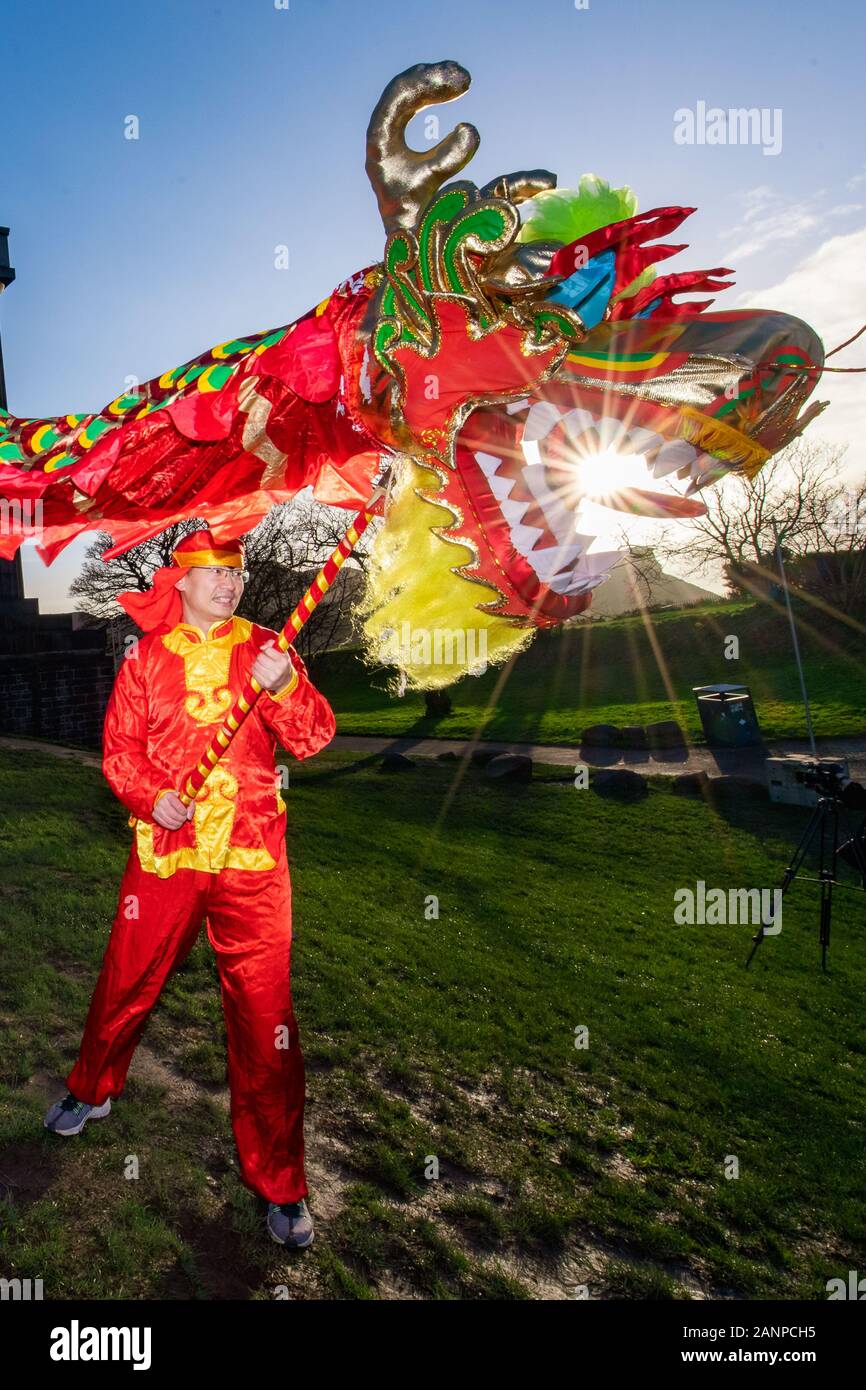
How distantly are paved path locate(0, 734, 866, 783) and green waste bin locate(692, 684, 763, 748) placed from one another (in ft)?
0.81

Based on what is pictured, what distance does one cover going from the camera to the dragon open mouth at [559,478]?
2150 mm

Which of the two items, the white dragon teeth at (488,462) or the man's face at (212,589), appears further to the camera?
the man's face at (212,589)

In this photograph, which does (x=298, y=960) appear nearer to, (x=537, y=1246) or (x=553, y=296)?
(x=537, y=1246)

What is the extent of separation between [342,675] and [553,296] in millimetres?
28186

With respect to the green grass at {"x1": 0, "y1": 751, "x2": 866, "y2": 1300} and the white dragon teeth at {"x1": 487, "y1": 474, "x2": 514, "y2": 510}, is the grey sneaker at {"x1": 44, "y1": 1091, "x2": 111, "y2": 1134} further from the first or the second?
the white dragon teeth at {"x1": 487, "y1": 474, "x2": 514, "y2": 510}

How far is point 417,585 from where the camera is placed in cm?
243

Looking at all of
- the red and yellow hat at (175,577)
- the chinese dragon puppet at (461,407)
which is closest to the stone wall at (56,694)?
the red and yellow hat at (175,577)

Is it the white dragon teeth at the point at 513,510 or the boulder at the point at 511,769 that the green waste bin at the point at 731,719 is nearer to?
the boulder at the point at 511,769

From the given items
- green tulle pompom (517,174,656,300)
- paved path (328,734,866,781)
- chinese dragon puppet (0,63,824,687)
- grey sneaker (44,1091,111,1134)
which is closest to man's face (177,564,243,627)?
chinese dragon puppet (0,63,824,687)

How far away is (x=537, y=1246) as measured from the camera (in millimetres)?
3373

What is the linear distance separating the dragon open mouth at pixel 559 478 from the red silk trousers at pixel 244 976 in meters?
1.47

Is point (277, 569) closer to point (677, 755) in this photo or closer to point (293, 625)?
point (677, 755)

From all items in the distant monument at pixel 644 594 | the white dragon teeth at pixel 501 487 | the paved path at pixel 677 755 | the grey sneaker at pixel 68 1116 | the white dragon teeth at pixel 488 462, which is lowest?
the grey sneaker at pixel 68 1116
